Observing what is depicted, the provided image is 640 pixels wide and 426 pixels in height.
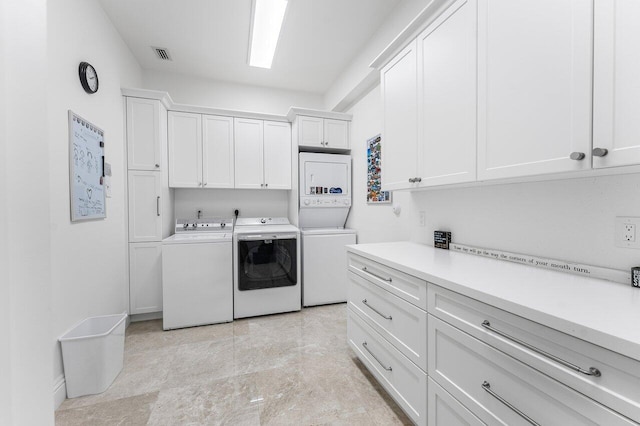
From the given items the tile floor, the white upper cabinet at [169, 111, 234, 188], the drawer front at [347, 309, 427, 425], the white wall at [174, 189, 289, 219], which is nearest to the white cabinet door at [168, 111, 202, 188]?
the white upper cabinet at [169, 111, 234, 188]

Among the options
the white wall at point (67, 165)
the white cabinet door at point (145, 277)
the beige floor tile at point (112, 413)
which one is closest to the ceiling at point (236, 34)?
the white wall at point (67, 165)

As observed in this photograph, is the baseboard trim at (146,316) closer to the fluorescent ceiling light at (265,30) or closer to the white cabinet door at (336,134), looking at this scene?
the white cabinet door at (336,134)

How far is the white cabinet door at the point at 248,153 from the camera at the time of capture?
3.39 m

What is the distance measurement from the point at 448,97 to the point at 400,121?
0.47 meters

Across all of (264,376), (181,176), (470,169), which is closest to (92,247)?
(181,176)

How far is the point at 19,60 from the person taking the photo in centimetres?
60

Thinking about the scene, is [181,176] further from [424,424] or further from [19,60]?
[424,424]

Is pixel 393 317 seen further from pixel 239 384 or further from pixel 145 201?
pixel 145 201

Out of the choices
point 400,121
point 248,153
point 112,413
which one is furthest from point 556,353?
point 248,153

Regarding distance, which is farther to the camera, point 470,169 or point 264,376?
point 264,376

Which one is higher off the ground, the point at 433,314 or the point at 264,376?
the point at 433,314

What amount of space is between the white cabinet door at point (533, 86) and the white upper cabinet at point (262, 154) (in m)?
2.60

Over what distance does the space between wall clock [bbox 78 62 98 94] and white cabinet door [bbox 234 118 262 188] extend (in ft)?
4.73

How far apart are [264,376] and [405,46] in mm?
2663
